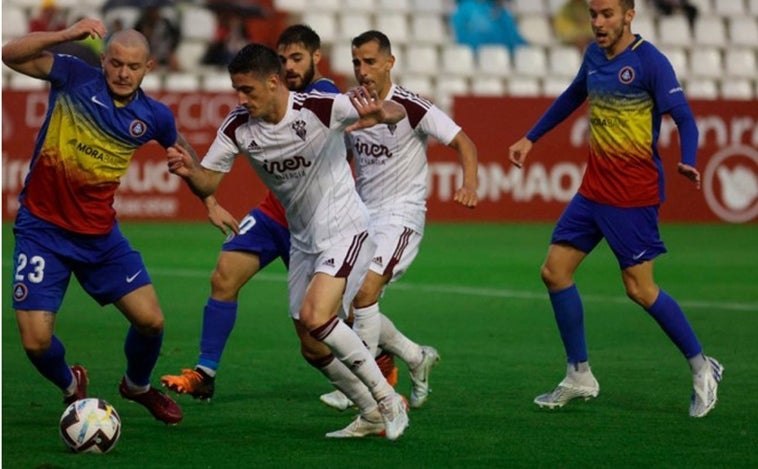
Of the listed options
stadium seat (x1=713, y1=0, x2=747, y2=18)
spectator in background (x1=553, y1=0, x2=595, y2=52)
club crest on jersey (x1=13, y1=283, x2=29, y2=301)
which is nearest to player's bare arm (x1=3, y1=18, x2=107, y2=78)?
club crest on jersey (x1=13, y1=283, x2=29, y2=301)

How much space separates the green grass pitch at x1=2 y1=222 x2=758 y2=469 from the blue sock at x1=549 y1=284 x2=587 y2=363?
291 millimetres

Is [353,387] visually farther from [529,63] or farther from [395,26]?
[529,63]

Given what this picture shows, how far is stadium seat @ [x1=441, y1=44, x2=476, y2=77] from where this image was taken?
82.5ft

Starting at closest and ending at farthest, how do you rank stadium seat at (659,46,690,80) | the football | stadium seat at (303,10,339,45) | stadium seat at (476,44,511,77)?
the football, stadium seat at (303,10,339,45), stadium seat at (476,44,511,77), stadium seat at (659,46,690,80)

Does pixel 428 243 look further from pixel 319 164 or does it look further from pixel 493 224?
pixel 319 164

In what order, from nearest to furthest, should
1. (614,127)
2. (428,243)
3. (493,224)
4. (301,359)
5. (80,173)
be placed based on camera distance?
(80,173) → (614,127) → (301,359) → (428,243) → (493,224)

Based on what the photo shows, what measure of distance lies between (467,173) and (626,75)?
3.50ft

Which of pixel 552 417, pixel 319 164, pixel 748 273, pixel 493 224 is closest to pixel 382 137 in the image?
pixel 319 164

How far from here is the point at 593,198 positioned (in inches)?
353

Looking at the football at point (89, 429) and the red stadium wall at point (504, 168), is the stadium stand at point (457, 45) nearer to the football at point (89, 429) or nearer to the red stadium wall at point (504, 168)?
the red stadium wall at point (504, 168)

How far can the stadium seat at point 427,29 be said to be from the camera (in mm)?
25500

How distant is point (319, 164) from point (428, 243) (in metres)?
11.5

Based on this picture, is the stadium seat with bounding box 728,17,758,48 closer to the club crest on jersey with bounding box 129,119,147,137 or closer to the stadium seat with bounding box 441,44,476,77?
the stadium seat with bounding box 441,44,476,77

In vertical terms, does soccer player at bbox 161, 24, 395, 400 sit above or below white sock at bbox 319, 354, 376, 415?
above
